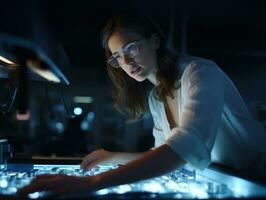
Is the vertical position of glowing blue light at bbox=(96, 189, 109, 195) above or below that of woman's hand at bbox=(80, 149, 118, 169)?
above

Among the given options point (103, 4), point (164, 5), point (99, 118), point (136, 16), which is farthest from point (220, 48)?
point (99, 118)

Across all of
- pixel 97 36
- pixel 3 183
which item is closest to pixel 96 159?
pixel 3 183

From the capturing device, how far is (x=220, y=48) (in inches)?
130

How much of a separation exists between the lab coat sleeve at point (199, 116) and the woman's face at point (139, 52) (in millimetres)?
184

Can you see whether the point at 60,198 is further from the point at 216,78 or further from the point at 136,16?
the point at 136,16

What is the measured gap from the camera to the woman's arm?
2.98ft

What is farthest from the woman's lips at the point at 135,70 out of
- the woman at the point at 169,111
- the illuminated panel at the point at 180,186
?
the illuminated panel at the point at 180,186

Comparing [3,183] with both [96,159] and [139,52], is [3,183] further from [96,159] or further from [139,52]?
[139,52]

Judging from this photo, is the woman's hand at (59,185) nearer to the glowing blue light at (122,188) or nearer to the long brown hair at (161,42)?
the glowing blue light at (122,188)

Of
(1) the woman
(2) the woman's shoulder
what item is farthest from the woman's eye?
(2) the woman's shoulder

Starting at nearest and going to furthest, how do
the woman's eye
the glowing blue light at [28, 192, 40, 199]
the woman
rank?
the glowing blue light at [28, 192, 40, 199]
the woman
the woman's eye

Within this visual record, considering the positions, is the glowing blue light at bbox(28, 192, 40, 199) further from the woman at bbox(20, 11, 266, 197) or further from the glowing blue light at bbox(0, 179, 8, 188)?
the glowing blue light at bbox(0, 179, 8, 188)

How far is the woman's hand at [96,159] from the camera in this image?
139cm

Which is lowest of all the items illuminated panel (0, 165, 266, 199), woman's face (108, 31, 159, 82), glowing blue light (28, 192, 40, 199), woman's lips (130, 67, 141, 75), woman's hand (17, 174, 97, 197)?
illuminated panel (0, 165, 266, 199)
